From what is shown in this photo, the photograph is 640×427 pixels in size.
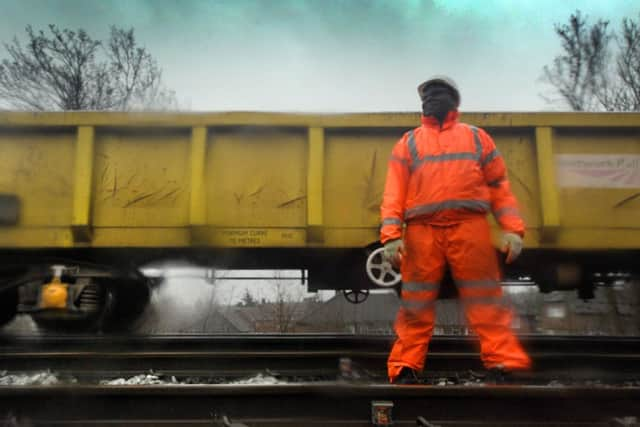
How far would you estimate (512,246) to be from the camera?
2.70m

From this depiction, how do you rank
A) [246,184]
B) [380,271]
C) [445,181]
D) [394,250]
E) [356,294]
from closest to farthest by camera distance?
[394,250] → [445,181] → [380,271] → [246,184] → [356,294]

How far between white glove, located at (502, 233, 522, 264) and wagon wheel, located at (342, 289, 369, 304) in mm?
2942

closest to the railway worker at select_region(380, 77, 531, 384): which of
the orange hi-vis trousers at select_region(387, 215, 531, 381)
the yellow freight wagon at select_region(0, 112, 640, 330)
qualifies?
the orange hi-vis trousers at select_region(387, 215, 531, 381)

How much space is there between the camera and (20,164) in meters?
4.98

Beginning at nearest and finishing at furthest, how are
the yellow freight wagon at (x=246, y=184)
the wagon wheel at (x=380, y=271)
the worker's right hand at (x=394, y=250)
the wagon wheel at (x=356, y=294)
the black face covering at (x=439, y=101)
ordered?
the worker's right hand at (x=394, y=250), the black face covering at (x=439, y=101), the wagon wheel at (x=380, y=271), the yellow freight wagon at (x=246, y=184), the wagon wheel at (x=356, y=294)

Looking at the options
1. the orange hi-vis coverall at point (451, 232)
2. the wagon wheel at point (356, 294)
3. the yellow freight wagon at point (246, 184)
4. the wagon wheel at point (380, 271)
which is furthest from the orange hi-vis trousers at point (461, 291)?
the wagon wheel at point (356, 294)

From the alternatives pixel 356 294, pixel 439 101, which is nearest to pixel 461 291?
pixel 439 101

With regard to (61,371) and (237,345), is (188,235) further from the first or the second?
(61,371)

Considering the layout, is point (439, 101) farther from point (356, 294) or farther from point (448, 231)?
point (356, 294)

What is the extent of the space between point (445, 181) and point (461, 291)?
0.63 meters

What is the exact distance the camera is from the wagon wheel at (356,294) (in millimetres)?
5586

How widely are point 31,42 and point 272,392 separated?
632 inches

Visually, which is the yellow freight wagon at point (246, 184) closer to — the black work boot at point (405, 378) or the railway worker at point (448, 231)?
the railway worker at point (448, 231)

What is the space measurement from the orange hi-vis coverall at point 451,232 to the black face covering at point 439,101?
5cm
